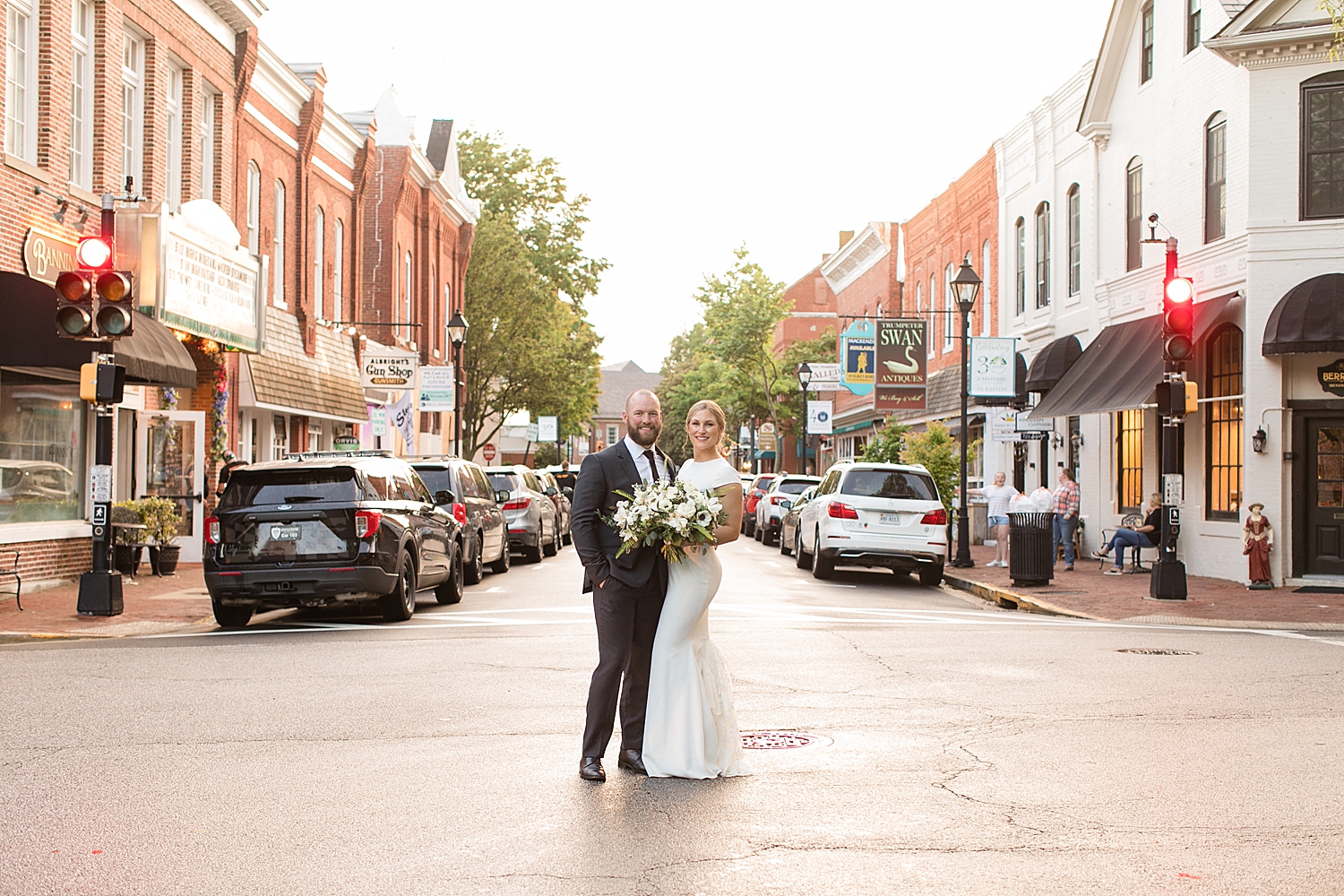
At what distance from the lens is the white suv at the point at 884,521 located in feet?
69.5

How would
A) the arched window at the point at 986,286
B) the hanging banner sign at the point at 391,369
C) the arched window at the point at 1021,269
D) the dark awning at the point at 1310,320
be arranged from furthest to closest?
the arched window at the point at 986,286, the hanging banner sign at the point at 391,369, the arched window at the point at 1021,269, the dark awning at the point at 1310,320

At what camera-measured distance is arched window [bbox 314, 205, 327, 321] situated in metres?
32.2

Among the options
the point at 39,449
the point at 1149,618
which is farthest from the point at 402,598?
the point at 1149,618

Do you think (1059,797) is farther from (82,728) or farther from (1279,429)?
(1279,429)

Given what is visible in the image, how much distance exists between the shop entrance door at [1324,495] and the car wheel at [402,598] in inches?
508

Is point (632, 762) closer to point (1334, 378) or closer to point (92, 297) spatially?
point (92, 297)

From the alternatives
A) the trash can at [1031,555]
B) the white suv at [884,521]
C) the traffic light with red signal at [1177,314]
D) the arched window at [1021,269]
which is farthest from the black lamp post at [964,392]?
the arched window at [1021,269]

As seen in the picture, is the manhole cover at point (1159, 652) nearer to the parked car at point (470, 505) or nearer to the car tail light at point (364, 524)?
the car tail light at point (364, 524)

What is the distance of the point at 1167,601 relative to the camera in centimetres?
1792

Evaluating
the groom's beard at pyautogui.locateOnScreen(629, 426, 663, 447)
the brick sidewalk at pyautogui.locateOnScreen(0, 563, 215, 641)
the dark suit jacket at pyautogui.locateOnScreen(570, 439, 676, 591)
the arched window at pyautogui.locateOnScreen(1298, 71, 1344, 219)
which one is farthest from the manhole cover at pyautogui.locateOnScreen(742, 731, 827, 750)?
the arched window at pyautogui.locateOnScreen(1298, 71, 1344, 219)

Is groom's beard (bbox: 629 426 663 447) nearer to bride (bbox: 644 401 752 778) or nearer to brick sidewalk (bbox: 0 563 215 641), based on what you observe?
bride (bbox: 644 401 752 778)

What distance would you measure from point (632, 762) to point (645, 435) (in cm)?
168

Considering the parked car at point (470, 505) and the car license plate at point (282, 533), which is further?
the parked car at point (470, 505)

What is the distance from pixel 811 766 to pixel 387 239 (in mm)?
34908
